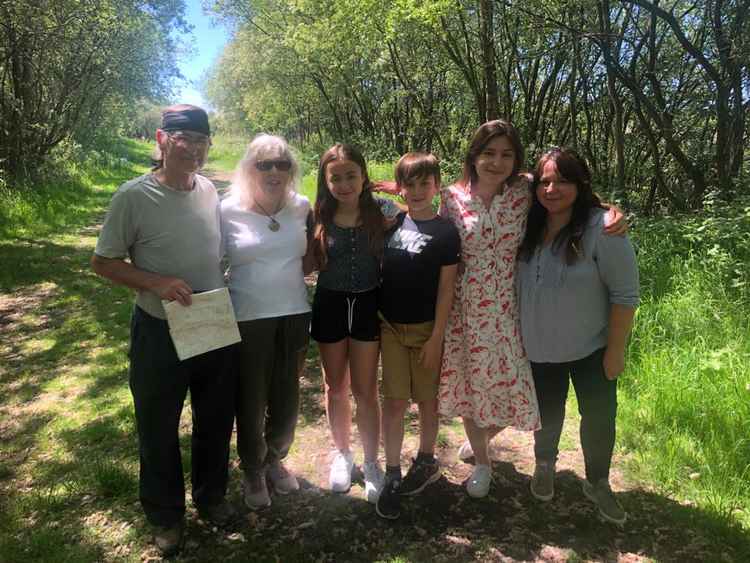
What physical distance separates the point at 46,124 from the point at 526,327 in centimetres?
1505

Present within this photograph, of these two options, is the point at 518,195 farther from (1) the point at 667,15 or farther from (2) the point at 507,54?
(2) the point at 507,54

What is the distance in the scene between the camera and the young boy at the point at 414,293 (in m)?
2.51

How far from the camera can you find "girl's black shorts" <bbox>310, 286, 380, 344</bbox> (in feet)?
8.60

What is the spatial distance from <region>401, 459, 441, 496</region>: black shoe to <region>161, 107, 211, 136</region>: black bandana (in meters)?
2.16

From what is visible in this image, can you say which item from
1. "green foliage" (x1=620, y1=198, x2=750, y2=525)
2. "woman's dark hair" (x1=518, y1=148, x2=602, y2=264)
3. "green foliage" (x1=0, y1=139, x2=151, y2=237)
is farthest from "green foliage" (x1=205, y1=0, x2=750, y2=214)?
"green foliage" (x1=0, y1=139, x2=151, y2=237)

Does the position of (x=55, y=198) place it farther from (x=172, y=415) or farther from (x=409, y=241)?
(x=409, y=241)

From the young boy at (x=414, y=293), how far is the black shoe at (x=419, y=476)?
110 mm

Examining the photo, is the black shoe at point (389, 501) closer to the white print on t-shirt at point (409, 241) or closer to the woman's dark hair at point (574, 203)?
the white print on t-shirt at point (409, 241)

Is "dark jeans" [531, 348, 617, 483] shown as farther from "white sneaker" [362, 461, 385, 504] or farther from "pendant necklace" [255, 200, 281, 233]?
"pendant necklace" [255, 200, 281, 233]

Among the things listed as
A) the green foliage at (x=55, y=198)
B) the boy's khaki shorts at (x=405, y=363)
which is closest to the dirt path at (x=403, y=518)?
the boy's khaki shorts at (x=405, y=363)

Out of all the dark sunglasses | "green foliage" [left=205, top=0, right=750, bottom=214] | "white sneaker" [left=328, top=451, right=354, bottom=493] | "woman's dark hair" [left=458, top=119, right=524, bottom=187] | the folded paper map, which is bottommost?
"white sneaker" [left=328, top=451, right=354, bottom=493]

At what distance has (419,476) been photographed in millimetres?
2928

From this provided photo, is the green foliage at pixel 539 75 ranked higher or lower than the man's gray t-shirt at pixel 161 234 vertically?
higher

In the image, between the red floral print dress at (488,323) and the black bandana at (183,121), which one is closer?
the black bandana at (183,121)
